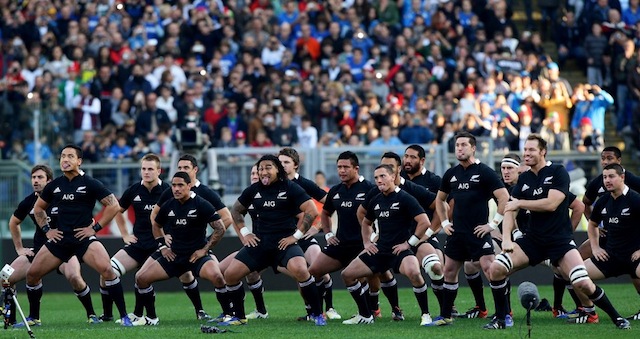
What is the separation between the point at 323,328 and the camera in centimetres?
1722

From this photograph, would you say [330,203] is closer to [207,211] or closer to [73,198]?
[207,211]

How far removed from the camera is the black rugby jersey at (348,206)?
18.3 metres

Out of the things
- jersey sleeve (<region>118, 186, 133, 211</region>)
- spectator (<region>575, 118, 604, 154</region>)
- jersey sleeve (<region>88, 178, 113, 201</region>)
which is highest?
spectator (<region>575, 118, 604, 154</region>)

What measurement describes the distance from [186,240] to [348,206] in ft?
6.93

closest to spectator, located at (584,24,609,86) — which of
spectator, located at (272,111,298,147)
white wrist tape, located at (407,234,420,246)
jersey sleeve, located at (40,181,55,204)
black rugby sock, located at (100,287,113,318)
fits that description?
spectator, located at (272,111,298,147)

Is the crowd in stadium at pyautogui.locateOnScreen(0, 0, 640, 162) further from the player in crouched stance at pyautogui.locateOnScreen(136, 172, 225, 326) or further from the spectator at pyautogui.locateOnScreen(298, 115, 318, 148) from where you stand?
the player in crouched stance at pyautogui.locateOnScreen(136, 172, 225, 326)

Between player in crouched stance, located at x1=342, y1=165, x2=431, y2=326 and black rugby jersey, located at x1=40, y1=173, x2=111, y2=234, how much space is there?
132 inches

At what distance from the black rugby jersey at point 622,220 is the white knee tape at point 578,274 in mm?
1084

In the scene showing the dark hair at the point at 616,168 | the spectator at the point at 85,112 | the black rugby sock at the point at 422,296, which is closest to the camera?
the dark hair at the point at 616,168

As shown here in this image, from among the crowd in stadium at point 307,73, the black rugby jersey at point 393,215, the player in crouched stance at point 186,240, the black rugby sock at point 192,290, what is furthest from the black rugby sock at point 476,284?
the crowd in stadium at point 307,73

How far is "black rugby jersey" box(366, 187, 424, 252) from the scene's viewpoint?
1742 centimetres

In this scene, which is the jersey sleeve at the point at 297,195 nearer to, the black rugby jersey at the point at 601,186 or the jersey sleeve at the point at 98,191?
the jersey sleeve at the point at 98,191

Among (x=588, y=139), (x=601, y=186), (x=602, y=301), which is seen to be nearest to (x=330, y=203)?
(x=601, y=186)

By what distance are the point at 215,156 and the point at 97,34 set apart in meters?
6.82
